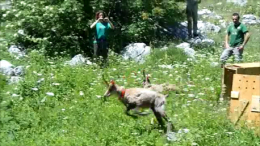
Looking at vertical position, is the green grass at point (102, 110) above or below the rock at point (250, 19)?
above

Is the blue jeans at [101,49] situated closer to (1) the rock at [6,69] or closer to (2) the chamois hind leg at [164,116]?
(1) the rock at [6,69]

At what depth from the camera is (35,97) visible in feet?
31.9

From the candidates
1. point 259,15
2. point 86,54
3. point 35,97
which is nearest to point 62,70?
point 35,97

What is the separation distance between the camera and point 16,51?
14.5 meters

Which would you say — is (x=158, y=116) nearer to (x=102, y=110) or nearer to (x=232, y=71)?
(x=102, y=110)

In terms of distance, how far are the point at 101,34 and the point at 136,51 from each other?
1291 mm

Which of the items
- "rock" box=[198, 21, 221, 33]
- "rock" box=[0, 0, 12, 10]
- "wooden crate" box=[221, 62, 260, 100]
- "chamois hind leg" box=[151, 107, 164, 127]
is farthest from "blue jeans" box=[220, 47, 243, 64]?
"rock" box=[198, 21, 221, 33]

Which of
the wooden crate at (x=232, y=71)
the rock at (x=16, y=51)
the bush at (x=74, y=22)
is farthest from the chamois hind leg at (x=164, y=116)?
the bush at (x=74, y=22)

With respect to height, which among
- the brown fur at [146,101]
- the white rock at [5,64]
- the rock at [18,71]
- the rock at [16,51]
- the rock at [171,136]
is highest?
the brown fur at [146,101]

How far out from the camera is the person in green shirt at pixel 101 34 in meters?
13.8

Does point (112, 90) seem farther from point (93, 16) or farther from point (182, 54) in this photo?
point (93, 16)

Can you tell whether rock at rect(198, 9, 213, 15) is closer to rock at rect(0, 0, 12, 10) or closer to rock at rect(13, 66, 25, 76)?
rock at rect(0, 0, 12, 10)

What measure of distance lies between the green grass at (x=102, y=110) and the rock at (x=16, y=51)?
113 centimetres

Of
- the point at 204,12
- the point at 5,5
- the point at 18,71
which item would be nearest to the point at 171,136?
the point at 18,71
